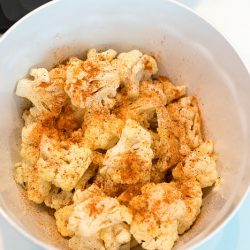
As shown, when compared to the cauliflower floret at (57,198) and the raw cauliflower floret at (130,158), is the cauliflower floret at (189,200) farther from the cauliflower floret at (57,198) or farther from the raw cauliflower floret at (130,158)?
the cauliflower floret at (57,198)

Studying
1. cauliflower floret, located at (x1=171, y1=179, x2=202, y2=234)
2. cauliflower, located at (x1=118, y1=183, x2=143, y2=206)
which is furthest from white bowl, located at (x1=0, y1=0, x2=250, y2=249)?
cauliflower, located at (x1=118, y1=183, x2=143, y2=206)

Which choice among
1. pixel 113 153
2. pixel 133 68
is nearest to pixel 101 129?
pixel 113 153

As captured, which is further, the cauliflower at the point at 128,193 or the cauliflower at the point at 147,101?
the cauliflower at the point at 147,101

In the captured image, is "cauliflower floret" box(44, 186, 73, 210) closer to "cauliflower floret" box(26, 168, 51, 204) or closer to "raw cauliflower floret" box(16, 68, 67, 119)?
"cauliflower floret" box(26, 168, 51, 204)

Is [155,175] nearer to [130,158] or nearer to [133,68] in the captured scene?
[130,158]

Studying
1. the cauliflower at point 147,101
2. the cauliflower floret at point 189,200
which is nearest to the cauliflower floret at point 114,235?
the cauliflower floret at point 189,200

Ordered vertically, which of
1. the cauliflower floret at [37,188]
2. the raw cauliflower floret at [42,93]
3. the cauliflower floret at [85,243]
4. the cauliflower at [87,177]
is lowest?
the cauliflower floret at [85,243]
